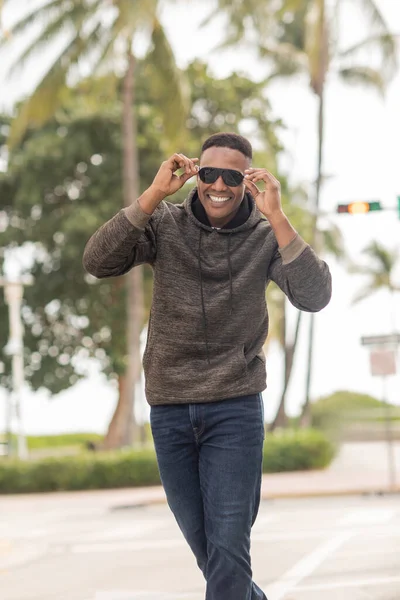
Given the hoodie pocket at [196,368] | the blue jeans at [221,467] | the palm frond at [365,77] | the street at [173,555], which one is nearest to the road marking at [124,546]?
the street at [173,555]

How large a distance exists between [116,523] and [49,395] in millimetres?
17649

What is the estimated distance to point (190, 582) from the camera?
7449 millimetres

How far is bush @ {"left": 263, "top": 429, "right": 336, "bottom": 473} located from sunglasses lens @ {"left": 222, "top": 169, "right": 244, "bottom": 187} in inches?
810

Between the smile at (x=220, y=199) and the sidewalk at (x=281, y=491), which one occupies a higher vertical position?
the smile at (x=220, y=199)

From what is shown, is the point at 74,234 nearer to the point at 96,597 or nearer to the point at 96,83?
the point at 96,83

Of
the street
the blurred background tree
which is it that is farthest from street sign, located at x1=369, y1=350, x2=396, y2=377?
the blurred background tree

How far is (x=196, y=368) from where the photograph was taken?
367 cm

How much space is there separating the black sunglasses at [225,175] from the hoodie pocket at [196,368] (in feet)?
1.88

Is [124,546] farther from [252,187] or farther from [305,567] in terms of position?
[252,187]

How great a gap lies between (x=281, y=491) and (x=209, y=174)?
51.9 feet

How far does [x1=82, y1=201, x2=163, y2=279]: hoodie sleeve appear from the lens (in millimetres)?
3627

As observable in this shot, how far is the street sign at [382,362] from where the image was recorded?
62.2 feet

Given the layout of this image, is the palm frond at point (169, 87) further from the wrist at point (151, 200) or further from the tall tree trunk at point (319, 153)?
the wrist at point (151, 200)

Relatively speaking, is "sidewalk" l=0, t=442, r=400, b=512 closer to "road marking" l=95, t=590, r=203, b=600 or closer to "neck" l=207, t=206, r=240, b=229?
"road marking" l=95, t=590, r=203, b=600
